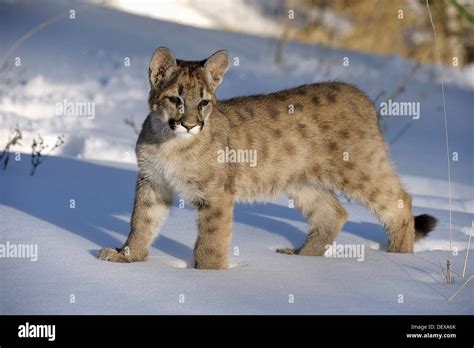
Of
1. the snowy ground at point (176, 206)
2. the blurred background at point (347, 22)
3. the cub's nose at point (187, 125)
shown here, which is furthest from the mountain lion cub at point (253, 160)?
the blurred background at point (347, 22)

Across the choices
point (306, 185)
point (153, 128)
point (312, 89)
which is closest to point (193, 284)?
point (153, 128)

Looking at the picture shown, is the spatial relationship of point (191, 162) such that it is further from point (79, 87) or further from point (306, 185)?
point (79, 87)

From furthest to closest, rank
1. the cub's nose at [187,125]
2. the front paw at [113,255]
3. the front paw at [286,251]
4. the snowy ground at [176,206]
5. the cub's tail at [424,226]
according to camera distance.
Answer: the cub's tail at [424,226], the front paw at [286,251], the front paw at [113,255], the cub's nose at [187,125], the snowy ground at [176,206]

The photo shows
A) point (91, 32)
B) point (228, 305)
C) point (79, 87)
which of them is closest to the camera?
point (228, 305)

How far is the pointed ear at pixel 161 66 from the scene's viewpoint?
608 centimetres

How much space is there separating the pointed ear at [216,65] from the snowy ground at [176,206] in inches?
45.9

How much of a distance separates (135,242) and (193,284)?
2.55 ft

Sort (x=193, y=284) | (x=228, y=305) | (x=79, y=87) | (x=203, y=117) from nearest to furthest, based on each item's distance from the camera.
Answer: (x=228, y=305) → (x=193, y=284) → (x=203, y=117) → (x=79, y=87)

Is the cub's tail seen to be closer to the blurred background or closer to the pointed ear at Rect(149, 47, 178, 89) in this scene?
the pointed ear at Rect(149, 47, 178, 89)

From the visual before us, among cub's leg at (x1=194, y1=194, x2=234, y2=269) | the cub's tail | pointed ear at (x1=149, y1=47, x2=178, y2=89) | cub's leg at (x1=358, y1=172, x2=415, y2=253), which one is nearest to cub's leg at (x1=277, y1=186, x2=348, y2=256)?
cub's leg at (x1=358, y1=172, x2=415, y2=253)

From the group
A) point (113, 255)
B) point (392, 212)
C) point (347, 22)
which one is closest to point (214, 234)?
point (113, 255)

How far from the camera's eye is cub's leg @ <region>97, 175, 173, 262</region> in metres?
6.14

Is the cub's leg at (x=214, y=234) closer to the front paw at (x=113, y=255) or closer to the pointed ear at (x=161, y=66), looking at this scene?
the front paw at (x=113, y=255)

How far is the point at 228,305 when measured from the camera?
514 cm
